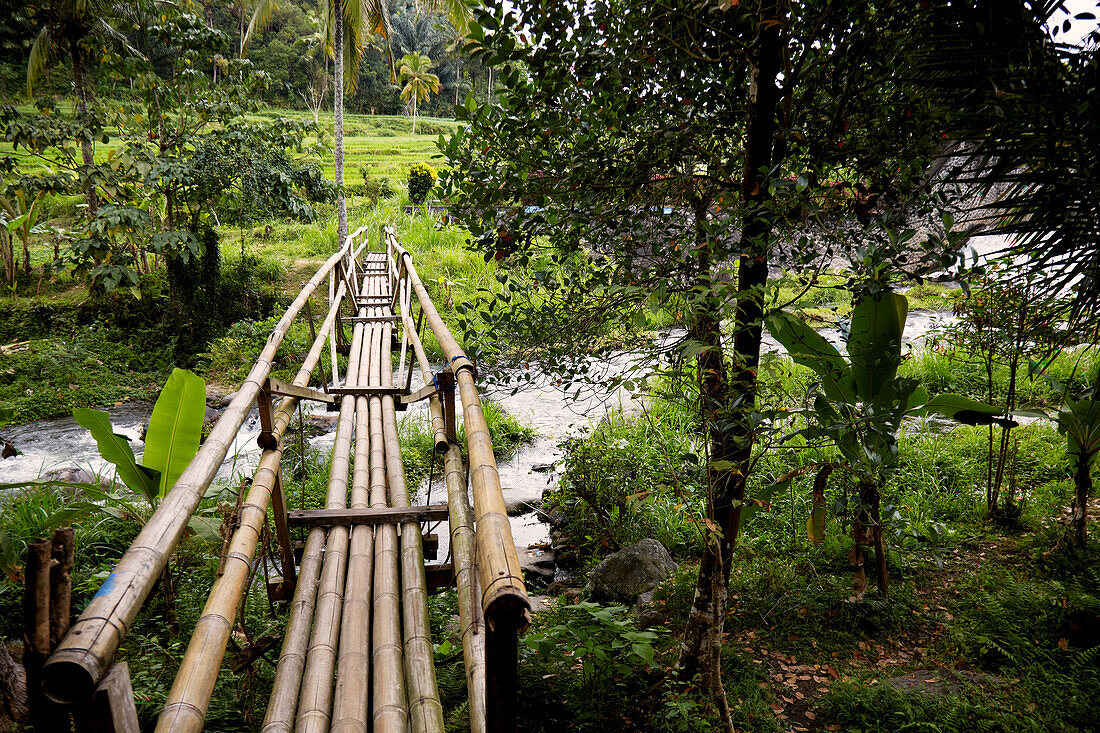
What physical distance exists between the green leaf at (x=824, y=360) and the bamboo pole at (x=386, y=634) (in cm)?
139

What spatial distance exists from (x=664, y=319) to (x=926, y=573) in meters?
4.02

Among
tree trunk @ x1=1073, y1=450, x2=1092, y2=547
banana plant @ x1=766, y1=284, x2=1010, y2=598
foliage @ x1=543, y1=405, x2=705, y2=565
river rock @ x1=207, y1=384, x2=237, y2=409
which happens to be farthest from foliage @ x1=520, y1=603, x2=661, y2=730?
river rock @ x1=207, y1=384, x2=237, y2=409

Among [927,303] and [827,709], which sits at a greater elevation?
[927,303]

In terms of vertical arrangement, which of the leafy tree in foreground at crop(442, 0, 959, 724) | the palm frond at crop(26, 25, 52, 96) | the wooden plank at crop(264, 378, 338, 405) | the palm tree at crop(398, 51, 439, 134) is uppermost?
the palm tree at crop(398, 51, 439, 134)

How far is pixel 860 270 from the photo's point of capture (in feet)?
4.82

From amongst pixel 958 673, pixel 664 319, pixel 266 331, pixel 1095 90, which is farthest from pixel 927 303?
pixel 266 331

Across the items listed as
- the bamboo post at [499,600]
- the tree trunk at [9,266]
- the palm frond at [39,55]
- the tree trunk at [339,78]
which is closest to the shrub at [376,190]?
the tree trunk at [339,78]

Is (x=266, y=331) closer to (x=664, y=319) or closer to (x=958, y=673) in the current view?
(x=664, y=319)

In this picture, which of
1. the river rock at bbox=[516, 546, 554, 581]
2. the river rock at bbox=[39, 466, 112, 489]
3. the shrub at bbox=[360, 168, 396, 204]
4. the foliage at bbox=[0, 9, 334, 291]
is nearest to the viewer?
the river rock at bbox=[516, 546, 554, 581]

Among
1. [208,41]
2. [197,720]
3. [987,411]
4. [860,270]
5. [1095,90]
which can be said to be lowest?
[197,720]

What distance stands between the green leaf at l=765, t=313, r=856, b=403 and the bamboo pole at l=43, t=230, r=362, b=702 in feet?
5.35

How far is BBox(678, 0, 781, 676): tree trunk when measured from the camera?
1.55 meters

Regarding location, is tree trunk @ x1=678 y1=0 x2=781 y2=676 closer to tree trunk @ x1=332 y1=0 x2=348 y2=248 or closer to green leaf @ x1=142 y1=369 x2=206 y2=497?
green leaf @ x1=142 y1=369 x2=206 y2=497

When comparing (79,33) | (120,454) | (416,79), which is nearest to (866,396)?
(120,454)
